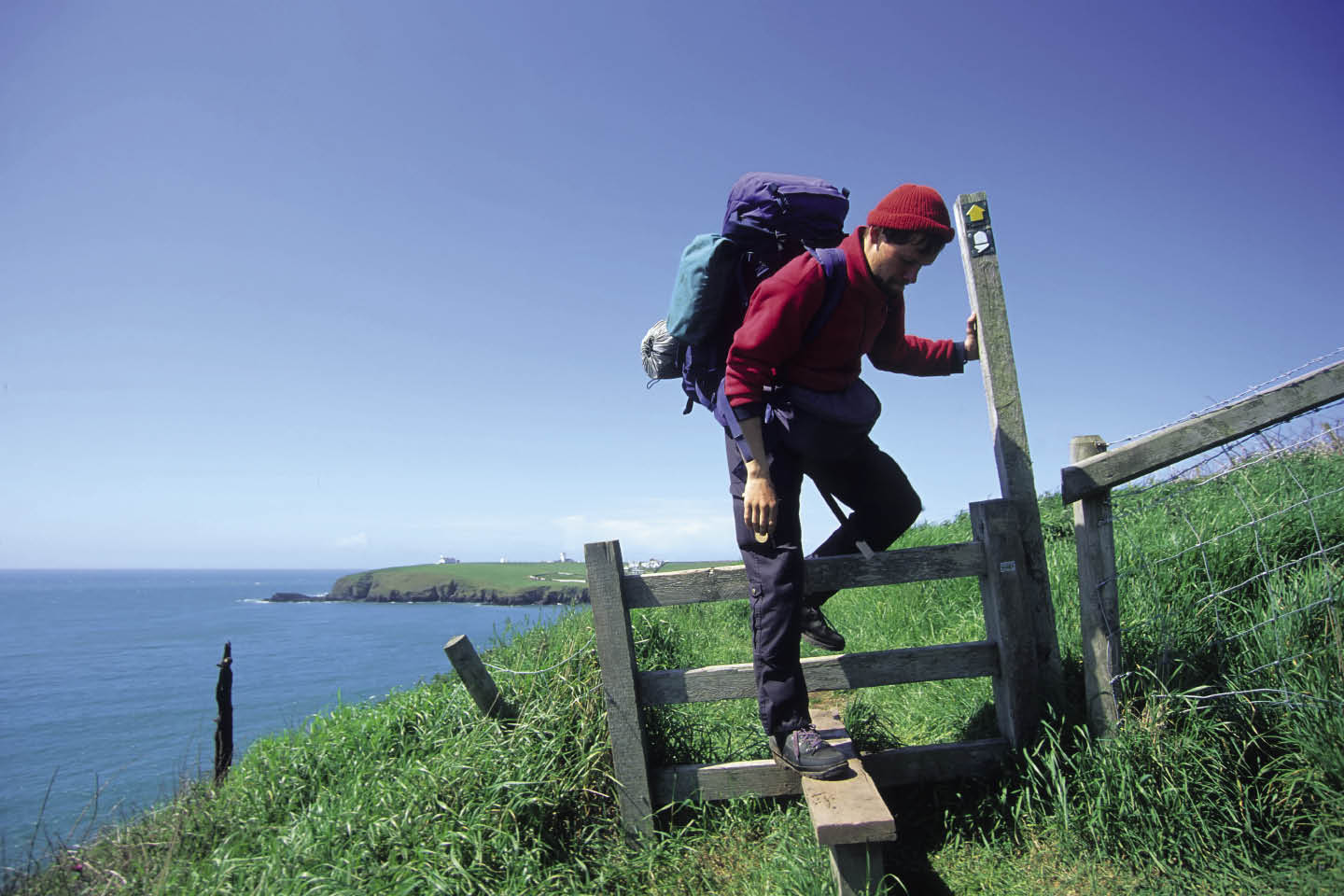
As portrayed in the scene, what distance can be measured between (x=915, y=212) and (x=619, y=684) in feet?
8.35

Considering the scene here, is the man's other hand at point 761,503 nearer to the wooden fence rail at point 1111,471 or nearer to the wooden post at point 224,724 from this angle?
the wooden fence rail at point 1111,471

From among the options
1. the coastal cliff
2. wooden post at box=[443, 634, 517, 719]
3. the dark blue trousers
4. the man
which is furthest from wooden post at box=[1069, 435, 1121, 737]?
the coastal cliff

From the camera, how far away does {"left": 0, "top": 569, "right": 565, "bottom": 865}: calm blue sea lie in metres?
7.46

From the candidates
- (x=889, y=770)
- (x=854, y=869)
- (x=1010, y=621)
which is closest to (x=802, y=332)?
(x=1010, y=621)

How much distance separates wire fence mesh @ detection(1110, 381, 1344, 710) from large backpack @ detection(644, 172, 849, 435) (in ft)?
6.40

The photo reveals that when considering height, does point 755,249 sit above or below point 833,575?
above

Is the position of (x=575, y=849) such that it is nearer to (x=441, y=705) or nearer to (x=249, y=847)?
(x=441, y=705)

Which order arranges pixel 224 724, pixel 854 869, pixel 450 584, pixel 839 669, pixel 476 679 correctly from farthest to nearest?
pixel 450 584 → pixel 224 724 → pixel 476 679 → pixel 839 669 → pixel 854 869

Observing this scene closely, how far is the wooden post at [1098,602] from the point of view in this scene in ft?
9.71

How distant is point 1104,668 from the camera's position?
9.73 ft

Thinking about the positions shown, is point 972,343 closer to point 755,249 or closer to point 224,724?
point 755,249

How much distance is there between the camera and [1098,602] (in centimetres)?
301

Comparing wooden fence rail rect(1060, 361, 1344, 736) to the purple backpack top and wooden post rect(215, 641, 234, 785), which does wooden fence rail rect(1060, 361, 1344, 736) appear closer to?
the purple backpack top

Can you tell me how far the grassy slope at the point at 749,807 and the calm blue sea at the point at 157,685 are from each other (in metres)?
1.13
